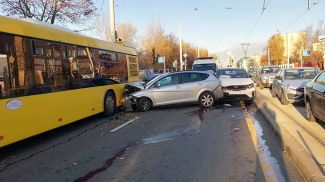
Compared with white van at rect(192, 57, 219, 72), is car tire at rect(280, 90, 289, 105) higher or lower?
lower

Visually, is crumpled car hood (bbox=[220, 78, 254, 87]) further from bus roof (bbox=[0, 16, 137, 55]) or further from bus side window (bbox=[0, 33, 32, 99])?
bus side window (bbox=[0, 33, 32, 99])

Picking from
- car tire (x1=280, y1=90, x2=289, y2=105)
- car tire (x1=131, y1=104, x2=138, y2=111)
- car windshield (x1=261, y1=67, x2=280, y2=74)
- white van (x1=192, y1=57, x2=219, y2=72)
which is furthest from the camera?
white van (x1=192, y1=57, x2=219, y2=72)

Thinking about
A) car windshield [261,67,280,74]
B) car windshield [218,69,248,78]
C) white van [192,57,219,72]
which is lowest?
car windshield [261,67,280,74]

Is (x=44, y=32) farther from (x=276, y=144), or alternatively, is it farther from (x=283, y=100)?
(x=283, y=100)

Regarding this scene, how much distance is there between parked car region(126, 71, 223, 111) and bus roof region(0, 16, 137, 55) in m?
2.32

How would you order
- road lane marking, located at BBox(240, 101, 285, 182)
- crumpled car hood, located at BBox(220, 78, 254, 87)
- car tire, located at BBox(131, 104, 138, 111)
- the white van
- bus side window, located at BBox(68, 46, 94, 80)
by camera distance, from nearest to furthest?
1. road lane marking, located at BBox(240, 101, 285, 182)
2. bus side window, located at BBox(68, 46, 94, 80)
3. car tire, located at BBox(131, 104, 138, 111)
4. crumpled car hood, located at BBox(220, 78, 254, 87)
5. the white van

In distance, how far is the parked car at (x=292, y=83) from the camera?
1465 cm

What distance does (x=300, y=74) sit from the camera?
16766mm

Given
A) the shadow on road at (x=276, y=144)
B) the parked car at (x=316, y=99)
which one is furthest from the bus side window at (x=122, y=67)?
the parked car at (x=316, y=99)

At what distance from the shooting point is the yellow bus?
8.30 meters

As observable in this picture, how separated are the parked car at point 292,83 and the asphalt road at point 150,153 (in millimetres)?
2947

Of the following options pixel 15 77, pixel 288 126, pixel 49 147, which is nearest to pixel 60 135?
pixel 49 147

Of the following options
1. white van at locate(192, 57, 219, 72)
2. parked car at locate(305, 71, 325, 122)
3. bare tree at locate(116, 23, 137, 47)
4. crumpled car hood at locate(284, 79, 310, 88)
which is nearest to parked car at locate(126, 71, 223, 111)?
crumpled car hood at locate(284, 79, 310, 88)

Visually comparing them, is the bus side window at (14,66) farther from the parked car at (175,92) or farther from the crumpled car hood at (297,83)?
the crumpled car hood at (297,83)
